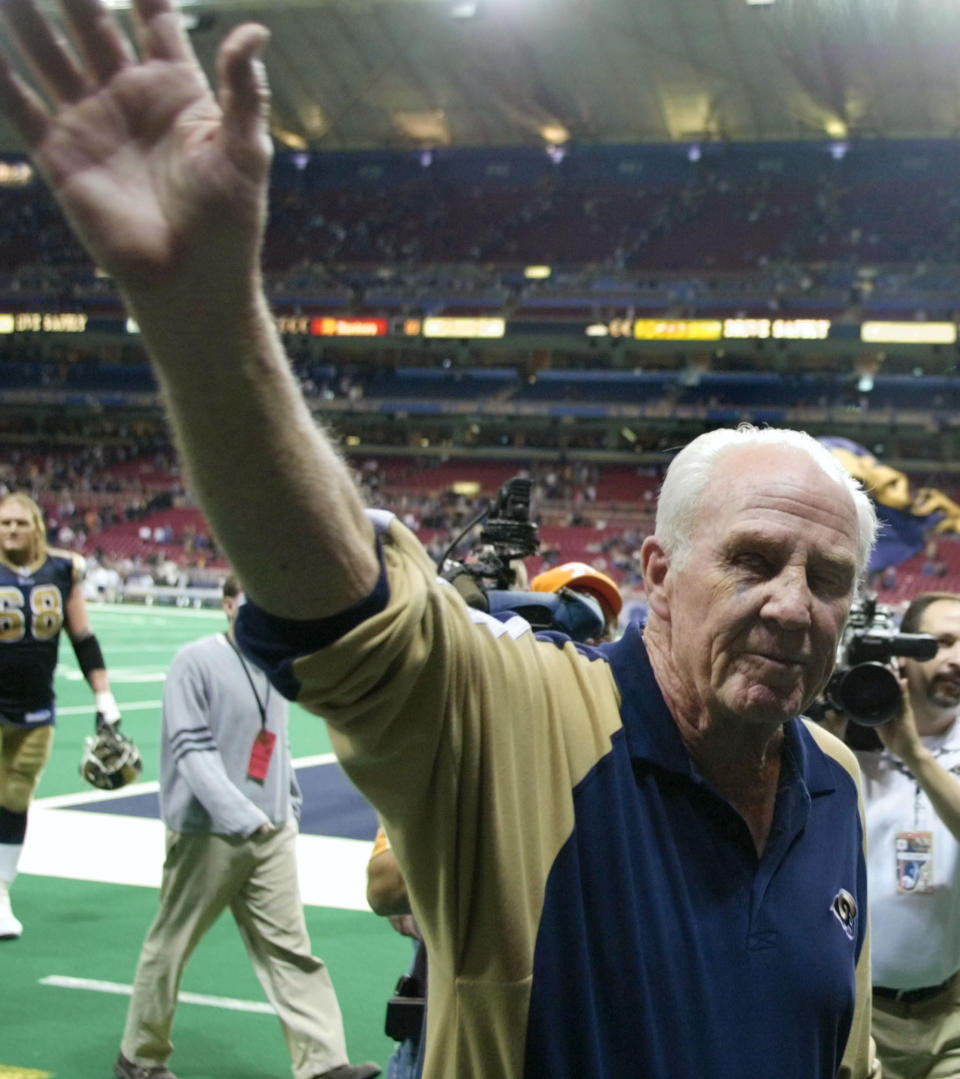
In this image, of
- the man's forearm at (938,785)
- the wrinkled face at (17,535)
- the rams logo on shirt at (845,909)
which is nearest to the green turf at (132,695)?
the wrinkled face at (17,535)

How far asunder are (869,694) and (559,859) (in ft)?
5.52

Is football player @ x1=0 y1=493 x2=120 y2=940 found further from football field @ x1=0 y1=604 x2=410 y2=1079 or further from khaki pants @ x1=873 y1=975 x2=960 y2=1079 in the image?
khaki pants @ x1=873 y1=975 x2=960 y2=1079

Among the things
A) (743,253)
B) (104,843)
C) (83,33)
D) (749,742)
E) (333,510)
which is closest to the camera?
(83,33)

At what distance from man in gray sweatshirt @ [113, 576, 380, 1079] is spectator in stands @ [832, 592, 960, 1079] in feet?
7.21

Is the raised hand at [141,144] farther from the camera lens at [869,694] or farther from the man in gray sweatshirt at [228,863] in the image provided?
the man in gray sweatshirt at [228,863]

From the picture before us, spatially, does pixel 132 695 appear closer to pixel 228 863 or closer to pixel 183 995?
pixel 183 995

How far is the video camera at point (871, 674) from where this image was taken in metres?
3.02

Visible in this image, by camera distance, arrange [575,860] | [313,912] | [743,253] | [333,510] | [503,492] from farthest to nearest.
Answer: [743,253] → [313,912] → [503,492] → [575,860] → [333,510]

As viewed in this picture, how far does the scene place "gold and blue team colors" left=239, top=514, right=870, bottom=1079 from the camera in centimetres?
138

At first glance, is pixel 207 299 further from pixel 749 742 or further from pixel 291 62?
pixel 291 62

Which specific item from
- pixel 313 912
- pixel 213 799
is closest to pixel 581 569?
pixel 213 799

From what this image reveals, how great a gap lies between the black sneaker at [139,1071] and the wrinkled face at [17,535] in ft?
10.1

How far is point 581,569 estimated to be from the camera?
13.4 feet

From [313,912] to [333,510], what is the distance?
626 cm
